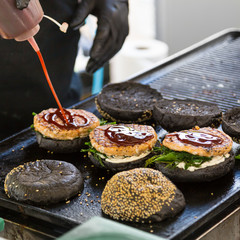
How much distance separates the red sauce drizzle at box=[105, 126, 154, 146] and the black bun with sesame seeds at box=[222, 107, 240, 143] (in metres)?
0.46

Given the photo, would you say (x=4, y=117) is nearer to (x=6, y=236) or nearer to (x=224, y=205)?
(x=6, y=236)

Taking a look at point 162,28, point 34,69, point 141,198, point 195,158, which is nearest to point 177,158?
point 195,158

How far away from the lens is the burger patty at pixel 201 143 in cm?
241

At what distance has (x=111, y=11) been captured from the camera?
349 cm

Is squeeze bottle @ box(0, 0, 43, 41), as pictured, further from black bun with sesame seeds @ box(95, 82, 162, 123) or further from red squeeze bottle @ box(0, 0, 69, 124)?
black bun with sesame seeds @ box(95, 82, 162, 123)

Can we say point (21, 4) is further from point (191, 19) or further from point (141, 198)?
point (191, 19)

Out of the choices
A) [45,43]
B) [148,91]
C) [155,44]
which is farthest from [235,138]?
[155,44]

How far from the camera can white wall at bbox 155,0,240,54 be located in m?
6.91

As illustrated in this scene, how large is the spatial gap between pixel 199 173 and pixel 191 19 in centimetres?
508

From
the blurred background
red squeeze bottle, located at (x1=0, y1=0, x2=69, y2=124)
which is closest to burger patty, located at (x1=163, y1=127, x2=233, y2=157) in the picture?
red squeeze bottle, located at (x1=0, y1=0, x2=69, y2=124)

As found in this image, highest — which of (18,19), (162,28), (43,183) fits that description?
(18,19)

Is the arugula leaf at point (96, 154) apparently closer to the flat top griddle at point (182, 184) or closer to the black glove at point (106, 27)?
the flat top griddle at point (182, 184)

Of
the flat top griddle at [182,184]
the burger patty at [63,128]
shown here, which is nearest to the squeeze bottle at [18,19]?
the burger patty at [63,128]

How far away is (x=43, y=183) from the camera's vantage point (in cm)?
237
